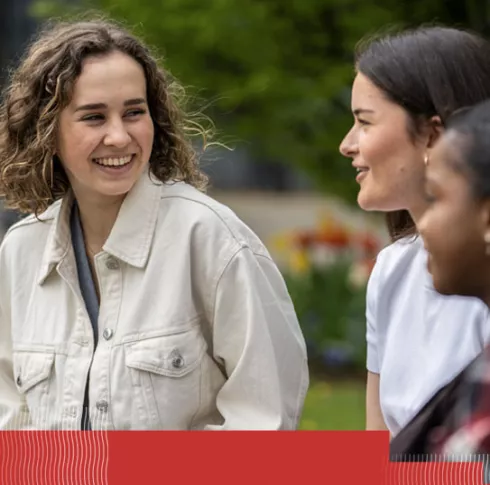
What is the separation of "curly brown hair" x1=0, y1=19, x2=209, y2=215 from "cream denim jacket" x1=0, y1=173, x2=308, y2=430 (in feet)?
0.57

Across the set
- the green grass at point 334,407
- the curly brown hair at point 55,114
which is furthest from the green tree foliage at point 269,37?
the curly brown hair at point 55,114

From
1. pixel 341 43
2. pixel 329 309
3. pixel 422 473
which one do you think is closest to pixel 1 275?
pixel 422 473

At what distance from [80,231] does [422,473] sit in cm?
148

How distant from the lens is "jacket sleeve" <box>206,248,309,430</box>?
9.20 feet

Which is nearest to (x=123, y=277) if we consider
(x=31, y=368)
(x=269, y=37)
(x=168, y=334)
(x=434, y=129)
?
(x=168, y=334)

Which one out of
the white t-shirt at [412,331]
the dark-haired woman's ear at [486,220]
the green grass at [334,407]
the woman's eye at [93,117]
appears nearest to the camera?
the dark-haired woman's ear at [486,220]

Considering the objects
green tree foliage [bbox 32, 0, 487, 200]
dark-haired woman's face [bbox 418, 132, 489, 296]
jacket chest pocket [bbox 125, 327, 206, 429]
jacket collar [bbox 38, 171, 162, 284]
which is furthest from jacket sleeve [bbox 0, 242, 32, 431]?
green tree foliage [bbox 32, 0, 487, 200]

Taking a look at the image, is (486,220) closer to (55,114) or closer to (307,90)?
(55,114)

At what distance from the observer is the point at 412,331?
9.25 ft

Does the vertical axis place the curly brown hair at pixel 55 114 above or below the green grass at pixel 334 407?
above

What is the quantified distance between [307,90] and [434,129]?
4.31m

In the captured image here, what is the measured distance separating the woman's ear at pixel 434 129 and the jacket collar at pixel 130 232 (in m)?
0.77

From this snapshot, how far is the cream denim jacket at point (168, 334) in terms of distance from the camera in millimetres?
2824

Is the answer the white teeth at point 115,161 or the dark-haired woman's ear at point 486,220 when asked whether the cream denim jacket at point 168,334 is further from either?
the dark-haired woman's ear at point 486,220
